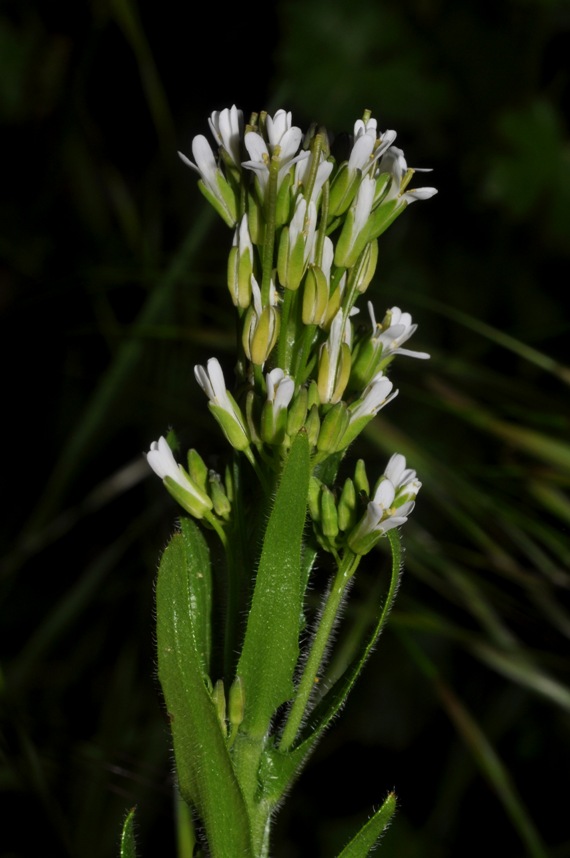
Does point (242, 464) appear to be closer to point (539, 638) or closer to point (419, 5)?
point (539, 638)

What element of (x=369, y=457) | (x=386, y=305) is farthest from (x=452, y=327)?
(x=369, y=457)

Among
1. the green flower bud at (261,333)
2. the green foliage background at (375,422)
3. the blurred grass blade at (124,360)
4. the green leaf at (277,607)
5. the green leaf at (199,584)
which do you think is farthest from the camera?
the blurred grass blade at (124,360)

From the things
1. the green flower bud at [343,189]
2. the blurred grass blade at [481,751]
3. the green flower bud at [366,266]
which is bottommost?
the blurred grass blade at [481,751]

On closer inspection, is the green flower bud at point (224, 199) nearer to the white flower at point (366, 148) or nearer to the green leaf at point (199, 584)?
the white flower at point (366, 148)

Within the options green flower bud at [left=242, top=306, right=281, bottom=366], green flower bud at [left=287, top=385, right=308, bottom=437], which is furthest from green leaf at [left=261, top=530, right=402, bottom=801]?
green flower bud at [left=242, top=306, right=281, bottom=366]

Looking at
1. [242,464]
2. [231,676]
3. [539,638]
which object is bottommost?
[539,638]

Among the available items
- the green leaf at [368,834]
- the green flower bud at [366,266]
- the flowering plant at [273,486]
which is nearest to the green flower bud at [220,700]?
the flowering plant at [273,486]
